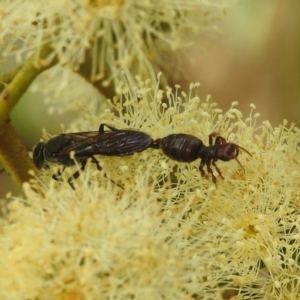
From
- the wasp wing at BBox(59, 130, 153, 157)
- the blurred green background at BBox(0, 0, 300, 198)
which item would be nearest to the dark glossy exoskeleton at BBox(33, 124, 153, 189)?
the wasp wing at BBox(59, 130, 153, 157)

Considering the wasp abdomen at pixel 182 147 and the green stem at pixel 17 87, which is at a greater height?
the green stem at pixel 17 87

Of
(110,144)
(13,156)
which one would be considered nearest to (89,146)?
(110,144)

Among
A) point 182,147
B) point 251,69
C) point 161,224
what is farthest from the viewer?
point 251,69

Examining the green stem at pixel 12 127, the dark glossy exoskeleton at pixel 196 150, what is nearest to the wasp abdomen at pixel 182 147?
the dark glossy exoskeleton at pixel 196 150

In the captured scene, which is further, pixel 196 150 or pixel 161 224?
pixel 196 150

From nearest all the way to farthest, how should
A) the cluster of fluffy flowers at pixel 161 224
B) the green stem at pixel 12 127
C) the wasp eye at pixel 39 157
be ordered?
the cluster of fluffy flowers at pixel 161 224, the green stem at pixel 12 127, the wasp eye at pixel 39 157

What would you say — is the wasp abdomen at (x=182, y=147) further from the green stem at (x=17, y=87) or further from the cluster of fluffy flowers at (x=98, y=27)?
the green stem at (x=17, y=87)

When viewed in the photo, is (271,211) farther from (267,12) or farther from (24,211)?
(267,12)

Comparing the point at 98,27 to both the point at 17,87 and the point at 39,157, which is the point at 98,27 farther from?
the point at 39,157
